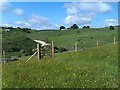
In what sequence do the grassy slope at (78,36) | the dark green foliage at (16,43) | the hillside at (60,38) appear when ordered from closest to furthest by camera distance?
the dark green foliage at (16,43) < the hillside at (60,38) < the grassy slope at (78,36)

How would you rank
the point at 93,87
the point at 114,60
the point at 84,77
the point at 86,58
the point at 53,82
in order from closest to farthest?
the point at 93,87
the point at 53,82
the point at 84,77
the point at 114,60
the point at 86,58

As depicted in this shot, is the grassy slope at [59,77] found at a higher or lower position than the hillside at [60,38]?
lower

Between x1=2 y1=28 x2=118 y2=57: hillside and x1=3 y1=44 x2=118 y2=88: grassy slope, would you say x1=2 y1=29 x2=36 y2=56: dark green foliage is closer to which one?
x1=2 y1=28 x2=118 y2=57: hillside

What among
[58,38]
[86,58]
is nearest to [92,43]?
[58,38]

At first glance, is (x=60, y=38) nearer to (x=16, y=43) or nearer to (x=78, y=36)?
(x=78, y=36)

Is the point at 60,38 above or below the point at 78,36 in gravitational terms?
below

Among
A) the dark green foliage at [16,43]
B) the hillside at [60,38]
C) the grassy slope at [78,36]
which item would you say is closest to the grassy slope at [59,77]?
the hillside at [60,38]

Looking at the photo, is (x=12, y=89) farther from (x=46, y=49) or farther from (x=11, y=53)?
(x=11, y=53)

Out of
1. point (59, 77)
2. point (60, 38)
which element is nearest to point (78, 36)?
point (60, 38)

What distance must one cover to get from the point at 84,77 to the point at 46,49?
830 inches

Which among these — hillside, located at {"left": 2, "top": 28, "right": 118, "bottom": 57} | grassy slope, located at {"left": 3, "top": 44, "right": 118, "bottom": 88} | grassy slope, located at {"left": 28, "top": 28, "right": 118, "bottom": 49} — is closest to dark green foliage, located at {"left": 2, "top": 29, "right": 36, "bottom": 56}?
hillside, located at {"left": 2, "top": 28, "right": 118, "bottom": 57}

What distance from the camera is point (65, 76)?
1795cm

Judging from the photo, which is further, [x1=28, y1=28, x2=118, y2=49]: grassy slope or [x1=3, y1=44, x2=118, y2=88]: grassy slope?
[x1=28, y1=28, x2=118, y2=49]: grassy slope

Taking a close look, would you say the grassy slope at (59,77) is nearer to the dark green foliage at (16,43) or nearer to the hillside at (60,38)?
the hillside at (60,38)
